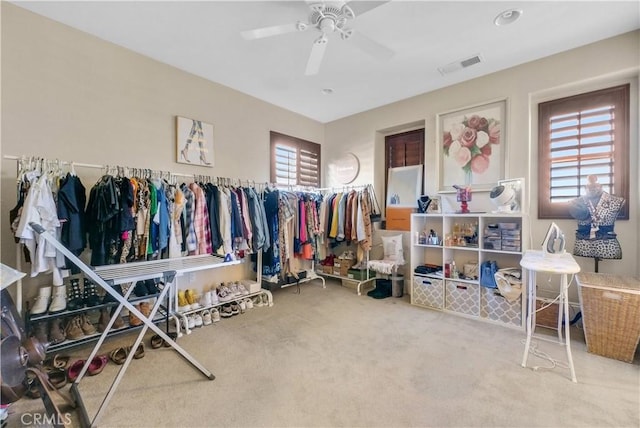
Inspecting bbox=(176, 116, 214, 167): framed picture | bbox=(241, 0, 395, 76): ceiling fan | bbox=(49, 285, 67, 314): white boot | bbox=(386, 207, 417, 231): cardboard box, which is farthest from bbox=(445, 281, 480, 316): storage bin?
bbox=(49, 285, 67, 314): white boot

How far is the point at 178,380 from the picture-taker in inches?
72.8

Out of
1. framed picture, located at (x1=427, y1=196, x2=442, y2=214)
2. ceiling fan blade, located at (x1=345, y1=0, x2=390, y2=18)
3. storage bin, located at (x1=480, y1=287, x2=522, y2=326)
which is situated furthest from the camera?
framed picture, located at (x1=427, y1=196, x2=442, y2=214)

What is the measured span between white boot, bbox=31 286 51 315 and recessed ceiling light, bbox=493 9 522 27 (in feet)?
14.0

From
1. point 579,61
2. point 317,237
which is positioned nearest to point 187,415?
point 317,237

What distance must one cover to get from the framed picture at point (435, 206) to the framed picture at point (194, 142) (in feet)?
9.41

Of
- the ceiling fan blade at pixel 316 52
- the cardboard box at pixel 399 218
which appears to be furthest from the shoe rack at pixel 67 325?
the cardboard box at pixel 399 218

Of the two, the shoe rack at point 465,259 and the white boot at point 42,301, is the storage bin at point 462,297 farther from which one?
the white boot at point 42,301

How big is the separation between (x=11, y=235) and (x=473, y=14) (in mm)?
4112

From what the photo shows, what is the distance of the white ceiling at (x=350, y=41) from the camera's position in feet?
Result: 6.98

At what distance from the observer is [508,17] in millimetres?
2229

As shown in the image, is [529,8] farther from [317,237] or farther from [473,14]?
[317,237]

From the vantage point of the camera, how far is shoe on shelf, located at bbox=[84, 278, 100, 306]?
7.35 feet

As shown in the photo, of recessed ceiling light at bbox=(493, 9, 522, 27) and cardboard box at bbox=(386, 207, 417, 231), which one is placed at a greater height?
recessed ceiling light at bbox=(493, 9, 522, 27)

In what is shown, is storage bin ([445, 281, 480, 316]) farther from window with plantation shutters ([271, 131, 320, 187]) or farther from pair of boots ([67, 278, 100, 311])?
pair of boots ([67, 278, 100, 311])
